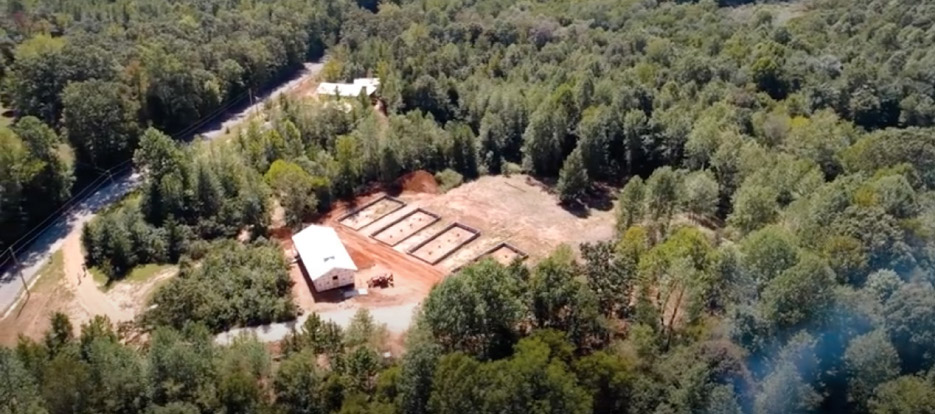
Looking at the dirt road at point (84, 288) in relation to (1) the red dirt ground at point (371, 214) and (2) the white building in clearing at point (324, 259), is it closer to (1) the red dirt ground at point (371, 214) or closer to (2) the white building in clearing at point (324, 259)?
(2) the white building in clearing at point (324, 259)

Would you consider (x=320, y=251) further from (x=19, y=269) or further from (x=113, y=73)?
(x=113, y=73)

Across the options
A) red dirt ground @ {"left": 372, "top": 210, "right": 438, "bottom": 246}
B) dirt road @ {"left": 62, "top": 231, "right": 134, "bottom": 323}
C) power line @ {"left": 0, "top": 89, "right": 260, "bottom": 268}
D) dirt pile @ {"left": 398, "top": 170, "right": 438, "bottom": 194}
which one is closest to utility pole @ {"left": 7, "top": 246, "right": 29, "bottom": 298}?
power line @ {"left": 0, "top": 89, "right": 260, "bottom": 268}

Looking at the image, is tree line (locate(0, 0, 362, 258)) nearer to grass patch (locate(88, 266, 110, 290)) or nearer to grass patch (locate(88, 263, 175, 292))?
grass patch (locate(88, 266, 110, 290))

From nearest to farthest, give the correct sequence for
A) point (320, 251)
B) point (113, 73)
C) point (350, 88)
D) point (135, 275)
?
point (320, 251), point (135, 275), point (113, 73), point (350, 88)

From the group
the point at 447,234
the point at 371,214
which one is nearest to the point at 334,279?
the point at 447,234

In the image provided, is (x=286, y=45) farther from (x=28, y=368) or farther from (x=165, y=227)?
(x=28, y=368)
